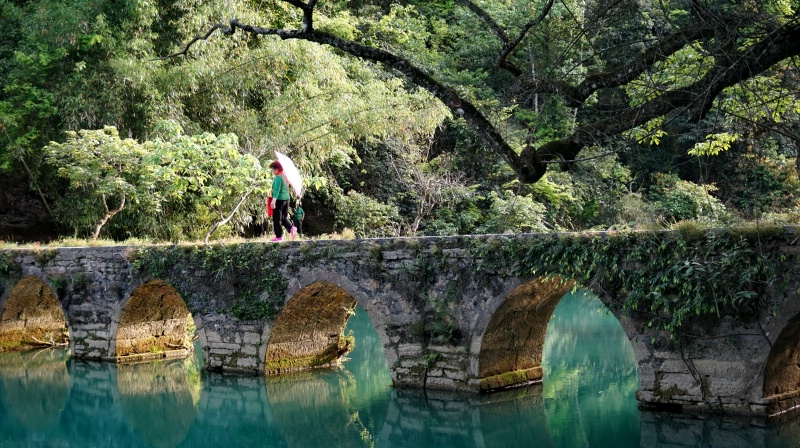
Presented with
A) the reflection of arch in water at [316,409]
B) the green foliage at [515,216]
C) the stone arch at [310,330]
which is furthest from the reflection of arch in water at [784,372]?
the green foliage at [515,216]

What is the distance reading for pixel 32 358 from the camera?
14.8 m

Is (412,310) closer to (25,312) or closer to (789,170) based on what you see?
(25,312)

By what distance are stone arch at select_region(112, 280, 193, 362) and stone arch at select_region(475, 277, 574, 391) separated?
5.04 metres

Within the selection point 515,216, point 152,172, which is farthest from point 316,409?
point 515,216

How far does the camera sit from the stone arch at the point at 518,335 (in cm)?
988

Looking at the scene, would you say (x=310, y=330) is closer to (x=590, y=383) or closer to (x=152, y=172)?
(x=590, y=383)

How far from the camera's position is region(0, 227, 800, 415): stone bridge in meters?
8.29

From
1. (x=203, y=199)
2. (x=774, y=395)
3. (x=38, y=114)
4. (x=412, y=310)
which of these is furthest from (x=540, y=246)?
(x=38, y=114)

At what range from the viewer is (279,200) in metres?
11.8

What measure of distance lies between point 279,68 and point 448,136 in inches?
282

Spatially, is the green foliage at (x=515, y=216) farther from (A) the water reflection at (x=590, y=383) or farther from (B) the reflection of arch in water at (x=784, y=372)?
(B) the reflection of arch in water at (x=784, y=372)

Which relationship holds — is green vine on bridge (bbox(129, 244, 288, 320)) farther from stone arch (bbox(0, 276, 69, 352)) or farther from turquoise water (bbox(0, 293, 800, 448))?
stone arch (bbox(0, 276, 69, 352))

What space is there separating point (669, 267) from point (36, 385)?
8.83 metres

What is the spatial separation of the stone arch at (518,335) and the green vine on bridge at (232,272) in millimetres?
2778
